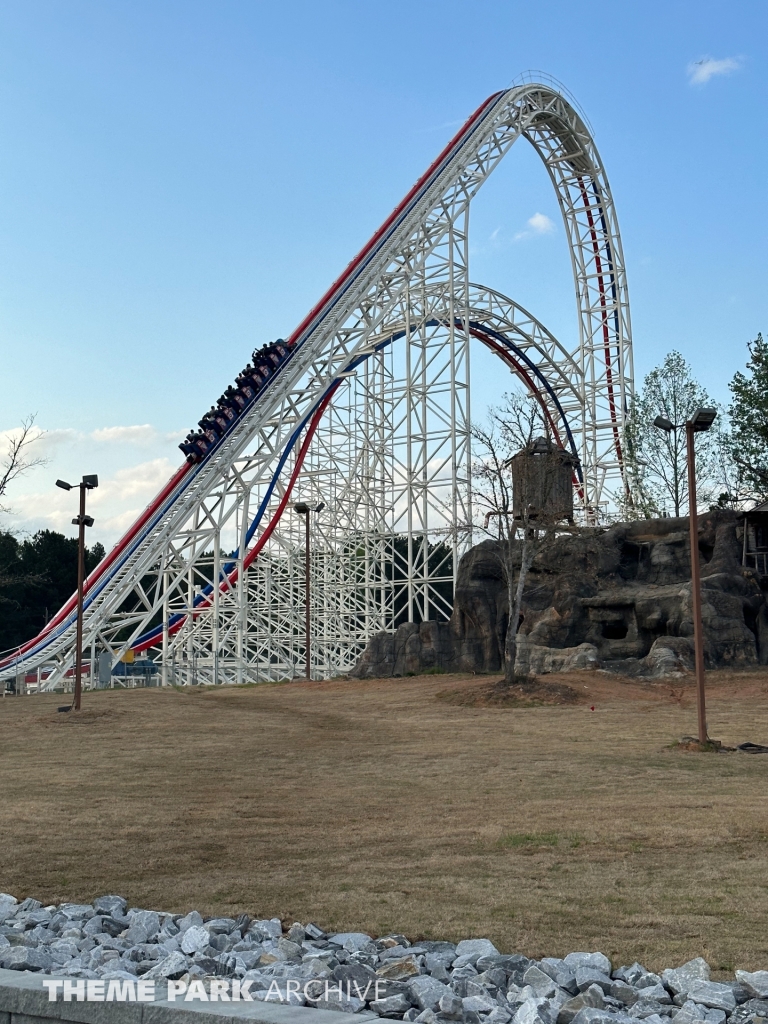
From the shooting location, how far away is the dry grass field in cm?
582

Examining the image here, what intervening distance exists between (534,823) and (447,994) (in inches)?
164

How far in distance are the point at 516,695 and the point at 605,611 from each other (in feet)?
Result: 22.2

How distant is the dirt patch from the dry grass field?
218 cm

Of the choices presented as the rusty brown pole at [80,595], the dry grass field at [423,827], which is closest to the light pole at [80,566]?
the rusty brown pole at [80,595]

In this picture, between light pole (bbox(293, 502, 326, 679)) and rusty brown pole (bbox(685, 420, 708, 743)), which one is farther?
light pole (bbox(293, 502, 326, 679))

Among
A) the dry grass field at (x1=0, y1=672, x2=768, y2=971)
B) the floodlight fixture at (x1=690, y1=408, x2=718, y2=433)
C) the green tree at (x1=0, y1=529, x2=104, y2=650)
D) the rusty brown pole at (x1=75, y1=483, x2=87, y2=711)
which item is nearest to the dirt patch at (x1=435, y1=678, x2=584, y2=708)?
the dry grass field at (x1=0, y1=672, x2=768, y2=971)

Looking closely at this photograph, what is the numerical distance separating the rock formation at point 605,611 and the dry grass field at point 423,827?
6.89m

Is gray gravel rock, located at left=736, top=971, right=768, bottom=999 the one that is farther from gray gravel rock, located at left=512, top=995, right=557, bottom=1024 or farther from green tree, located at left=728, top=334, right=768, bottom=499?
green tree, located at left=728, top=334, right=768, bottom=499

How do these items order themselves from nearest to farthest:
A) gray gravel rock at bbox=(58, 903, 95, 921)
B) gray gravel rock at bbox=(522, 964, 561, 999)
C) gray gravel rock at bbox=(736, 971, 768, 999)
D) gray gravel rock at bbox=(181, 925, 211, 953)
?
gray gravel rock at bbox=(736, 971, 768, 999)
gray gravel rock at bbox=(522, 964, 561, 999)
gray gravel rock at bbox=(181, 925, 211, 953)
gray gravel rock at bbox=(58, 903, 95, 921)

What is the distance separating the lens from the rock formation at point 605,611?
23.2 m

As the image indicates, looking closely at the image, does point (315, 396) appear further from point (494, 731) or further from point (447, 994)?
point (447, 994)

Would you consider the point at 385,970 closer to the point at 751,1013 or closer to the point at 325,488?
the point at 751,1013

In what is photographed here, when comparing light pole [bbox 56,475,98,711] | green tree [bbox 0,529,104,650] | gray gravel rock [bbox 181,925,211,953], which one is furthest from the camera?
green tree [bbox 0,529,104,650]

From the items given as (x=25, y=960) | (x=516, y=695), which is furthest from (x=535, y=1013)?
(x=516, y=695)
